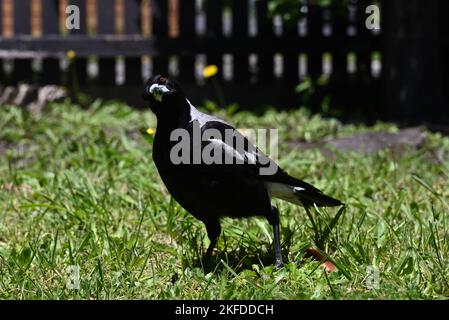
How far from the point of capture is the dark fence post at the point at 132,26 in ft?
27.0

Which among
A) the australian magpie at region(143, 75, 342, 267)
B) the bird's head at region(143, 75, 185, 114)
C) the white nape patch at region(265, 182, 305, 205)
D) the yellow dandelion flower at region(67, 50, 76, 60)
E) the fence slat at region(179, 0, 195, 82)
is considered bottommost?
the white nape patch at region(265, 182, 305, 205)

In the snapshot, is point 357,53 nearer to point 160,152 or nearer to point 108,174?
point 108,174

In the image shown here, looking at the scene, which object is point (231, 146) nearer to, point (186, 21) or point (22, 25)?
point (186, 21)

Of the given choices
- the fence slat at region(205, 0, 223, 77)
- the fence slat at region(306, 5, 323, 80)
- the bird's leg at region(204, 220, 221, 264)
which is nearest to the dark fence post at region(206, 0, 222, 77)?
the fence slat at region(205, 0, 223, 77)

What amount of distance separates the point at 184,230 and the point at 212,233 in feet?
1.53

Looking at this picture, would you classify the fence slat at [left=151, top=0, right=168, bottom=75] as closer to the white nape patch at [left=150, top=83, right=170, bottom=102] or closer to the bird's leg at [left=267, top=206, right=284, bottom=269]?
the bird's leg at [left=267, top=206, right=284, bottom=269]

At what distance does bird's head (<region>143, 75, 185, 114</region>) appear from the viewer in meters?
3.18

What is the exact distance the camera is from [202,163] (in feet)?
10.4

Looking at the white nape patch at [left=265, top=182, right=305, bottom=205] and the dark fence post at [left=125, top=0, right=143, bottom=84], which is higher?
the dark fence post at [left=125, top=0, right=143, bottom=84]

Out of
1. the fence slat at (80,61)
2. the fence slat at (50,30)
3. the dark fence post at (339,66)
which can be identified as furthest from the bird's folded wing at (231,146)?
the fence slat at (50,30)

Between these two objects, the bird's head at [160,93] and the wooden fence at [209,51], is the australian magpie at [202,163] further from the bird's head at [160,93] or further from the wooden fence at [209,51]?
the wooden fence at [209,51]

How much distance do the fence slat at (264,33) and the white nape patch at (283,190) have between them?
462 cm

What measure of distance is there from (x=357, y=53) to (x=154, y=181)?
3.77 metres
